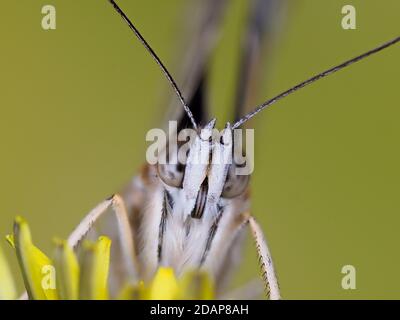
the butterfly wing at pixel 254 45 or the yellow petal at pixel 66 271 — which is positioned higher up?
the butterfly wing at pixel 254 45

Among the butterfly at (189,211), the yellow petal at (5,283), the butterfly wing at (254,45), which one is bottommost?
the yellow petal at (5,283)

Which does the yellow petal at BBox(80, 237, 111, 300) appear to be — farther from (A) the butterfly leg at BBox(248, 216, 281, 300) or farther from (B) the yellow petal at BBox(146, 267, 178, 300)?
(A) the butterfly leg at BBox(248, 216, 281, 300)

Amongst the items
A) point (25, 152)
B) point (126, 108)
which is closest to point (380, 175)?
point (126, 108)

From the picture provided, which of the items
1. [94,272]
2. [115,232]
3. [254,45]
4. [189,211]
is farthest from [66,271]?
[254,45]

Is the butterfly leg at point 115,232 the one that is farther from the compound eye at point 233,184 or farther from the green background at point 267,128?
the green background at point 267,128

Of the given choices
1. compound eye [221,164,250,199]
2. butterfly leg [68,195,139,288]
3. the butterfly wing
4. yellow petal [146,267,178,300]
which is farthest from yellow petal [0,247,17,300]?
the butterfly wing

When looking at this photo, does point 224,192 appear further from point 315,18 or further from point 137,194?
point 315,18

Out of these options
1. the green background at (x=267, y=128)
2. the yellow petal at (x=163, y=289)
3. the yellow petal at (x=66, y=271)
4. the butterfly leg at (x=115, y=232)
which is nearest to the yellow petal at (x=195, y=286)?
the yellow petal at (x=163, y=289)
